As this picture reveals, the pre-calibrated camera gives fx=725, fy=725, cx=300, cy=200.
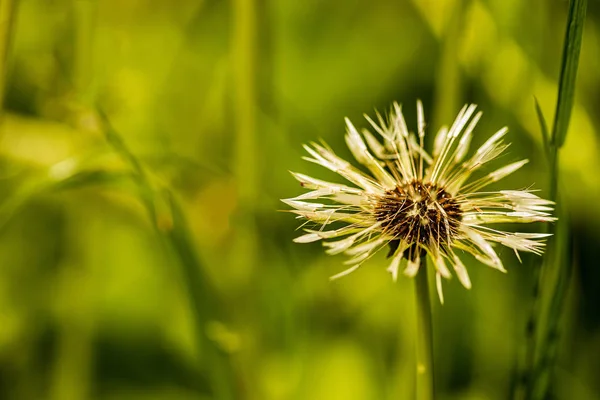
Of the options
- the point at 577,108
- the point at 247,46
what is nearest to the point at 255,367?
the point at 247,46

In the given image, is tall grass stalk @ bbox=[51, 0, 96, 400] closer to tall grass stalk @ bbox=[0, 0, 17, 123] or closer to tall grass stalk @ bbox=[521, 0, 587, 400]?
tall grass stalk @ bbox=[0, 0, 17, 123]

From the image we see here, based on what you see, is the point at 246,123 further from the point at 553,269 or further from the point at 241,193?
the point at 553,269

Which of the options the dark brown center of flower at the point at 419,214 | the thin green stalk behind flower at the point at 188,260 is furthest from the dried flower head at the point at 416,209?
the thin green stalk behind flower at the point at 188,260

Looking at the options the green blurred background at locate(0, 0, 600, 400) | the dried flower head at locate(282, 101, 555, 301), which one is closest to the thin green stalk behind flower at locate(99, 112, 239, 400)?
the green blurred background at locate(0, 0, 600, 400)

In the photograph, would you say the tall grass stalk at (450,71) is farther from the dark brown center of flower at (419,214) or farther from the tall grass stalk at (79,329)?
the tall grass stalk at (79,329)

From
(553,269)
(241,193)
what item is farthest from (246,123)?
(553,269)
